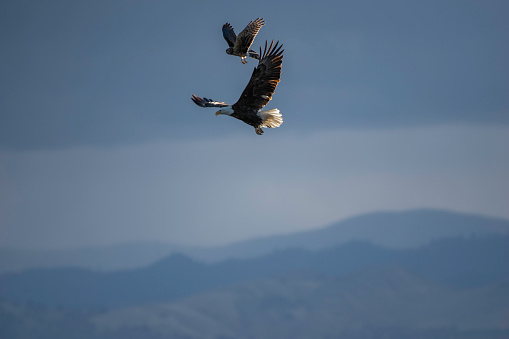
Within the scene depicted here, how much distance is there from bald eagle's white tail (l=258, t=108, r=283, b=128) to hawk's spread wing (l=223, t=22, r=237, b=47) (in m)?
4.34

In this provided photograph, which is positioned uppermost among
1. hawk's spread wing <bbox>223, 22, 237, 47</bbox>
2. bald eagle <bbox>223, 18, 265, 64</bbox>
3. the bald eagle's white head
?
hawk's spread wing <bbox>223, 22, 237, 47</bbox>

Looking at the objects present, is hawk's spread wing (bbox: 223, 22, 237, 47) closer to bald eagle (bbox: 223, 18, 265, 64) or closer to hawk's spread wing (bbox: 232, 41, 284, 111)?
bald eagle (bbox: 223, 18, 265, 64)

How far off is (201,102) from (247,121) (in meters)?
2.19

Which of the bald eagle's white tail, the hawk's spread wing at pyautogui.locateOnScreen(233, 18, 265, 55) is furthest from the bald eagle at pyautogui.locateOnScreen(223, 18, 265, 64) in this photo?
the bald eagle's white tail

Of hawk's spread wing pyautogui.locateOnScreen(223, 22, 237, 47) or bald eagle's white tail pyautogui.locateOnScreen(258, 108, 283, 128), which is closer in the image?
bald eagle's white tail pyautogui.locateOnScreen(258, 108, 283, 128)

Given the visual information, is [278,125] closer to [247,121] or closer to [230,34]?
[247,121]

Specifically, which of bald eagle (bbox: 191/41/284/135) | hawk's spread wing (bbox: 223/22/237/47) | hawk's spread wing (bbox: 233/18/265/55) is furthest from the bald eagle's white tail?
hawk's spread wing (bbox: 223/22/237/47)

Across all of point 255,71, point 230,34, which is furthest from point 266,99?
point 230,34

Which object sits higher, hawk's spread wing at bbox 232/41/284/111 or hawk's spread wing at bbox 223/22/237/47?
hawk's spread wing at bbox 223/22/237/47

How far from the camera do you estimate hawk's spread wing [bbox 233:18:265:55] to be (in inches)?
1196

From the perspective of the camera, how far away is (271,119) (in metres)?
28.8

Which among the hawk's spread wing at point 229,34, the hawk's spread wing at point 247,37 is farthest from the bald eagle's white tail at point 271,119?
the hawk's spread wing at point 229,34

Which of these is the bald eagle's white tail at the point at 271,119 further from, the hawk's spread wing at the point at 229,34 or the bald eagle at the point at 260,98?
the hawk's spread wing at the point at 229,34

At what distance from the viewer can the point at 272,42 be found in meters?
26.6
